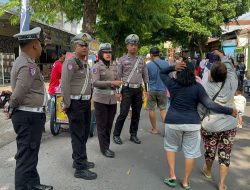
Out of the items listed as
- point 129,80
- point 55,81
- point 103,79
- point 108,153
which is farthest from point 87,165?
point 55,81

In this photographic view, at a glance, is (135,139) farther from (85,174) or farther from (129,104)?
(85,174)

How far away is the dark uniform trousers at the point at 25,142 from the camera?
165 inches

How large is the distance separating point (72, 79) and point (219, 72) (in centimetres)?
191

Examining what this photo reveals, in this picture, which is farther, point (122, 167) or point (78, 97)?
point (122, 167)

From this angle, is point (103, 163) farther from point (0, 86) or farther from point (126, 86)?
point (0, 86)

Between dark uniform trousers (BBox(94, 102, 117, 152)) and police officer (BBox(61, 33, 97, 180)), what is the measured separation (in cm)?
95

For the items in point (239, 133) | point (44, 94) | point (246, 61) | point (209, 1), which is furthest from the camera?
point (209, 1)

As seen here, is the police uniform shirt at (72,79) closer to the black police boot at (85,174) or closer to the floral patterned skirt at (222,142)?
the black police boot at (85,174)

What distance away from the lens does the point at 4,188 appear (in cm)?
485

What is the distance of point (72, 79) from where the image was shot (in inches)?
202

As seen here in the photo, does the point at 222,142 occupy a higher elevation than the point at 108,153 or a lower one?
higher

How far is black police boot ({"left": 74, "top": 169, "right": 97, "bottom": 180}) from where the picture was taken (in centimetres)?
517

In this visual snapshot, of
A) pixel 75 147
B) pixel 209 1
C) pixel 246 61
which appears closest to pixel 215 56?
pixel 75 147

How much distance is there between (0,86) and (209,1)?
59.3 ft
